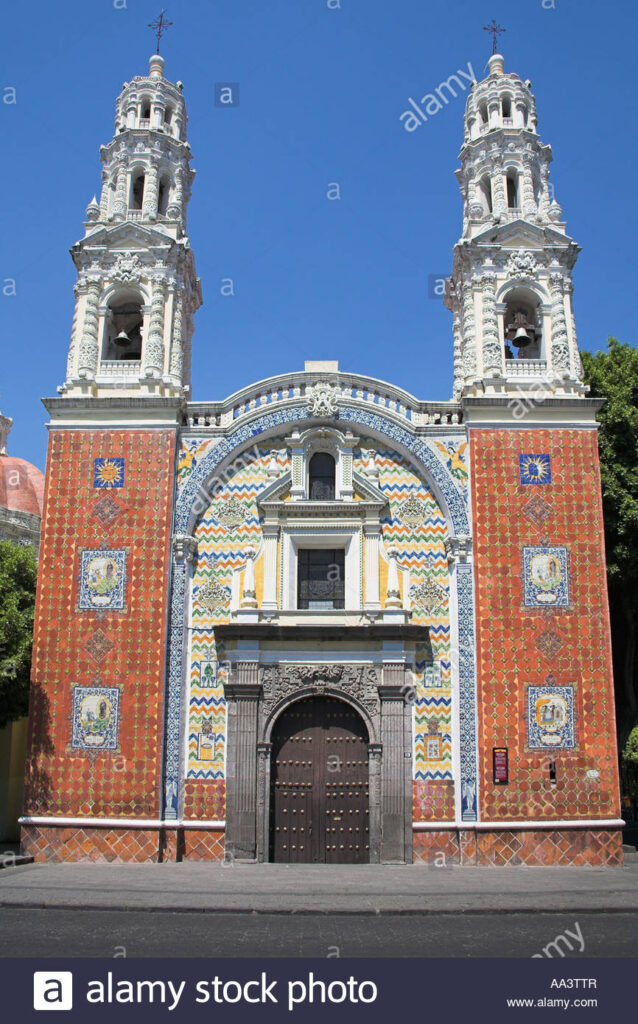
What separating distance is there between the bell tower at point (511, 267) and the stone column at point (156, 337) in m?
6.81

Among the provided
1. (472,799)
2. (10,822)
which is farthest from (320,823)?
(10,822)

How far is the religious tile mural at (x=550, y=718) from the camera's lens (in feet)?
58.5

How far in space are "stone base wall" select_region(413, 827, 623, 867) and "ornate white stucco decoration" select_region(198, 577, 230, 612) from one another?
638 cm

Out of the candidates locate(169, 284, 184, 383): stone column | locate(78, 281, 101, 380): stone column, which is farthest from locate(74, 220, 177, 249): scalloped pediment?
locate(169, 284, 184, 383): stone column

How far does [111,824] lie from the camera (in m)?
17.6

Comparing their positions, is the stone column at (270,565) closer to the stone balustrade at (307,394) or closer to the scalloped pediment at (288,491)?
the scalloped pediment at (288,491)

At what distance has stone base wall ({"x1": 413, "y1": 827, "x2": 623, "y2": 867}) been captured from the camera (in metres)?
17.3

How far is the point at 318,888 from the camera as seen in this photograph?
13.9 meters

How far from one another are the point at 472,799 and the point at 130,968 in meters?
10.9

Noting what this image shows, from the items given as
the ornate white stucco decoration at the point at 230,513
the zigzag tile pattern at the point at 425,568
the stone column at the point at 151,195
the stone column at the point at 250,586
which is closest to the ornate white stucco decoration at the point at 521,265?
the zigzag tile pattern at the point at 425,568

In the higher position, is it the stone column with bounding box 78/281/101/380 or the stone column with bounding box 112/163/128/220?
the stone column with bounding box 112/163/128/220

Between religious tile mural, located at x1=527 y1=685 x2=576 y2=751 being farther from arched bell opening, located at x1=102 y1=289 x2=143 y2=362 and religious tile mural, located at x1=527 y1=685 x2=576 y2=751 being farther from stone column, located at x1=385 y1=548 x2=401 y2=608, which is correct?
arched bell opening, located at x1=102 y1=289 x2=143 y2=362

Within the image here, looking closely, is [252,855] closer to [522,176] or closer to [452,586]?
[452,586]

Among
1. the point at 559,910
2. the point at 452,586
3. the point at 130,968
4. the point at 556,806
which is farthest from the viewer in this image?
the point at 452,586
